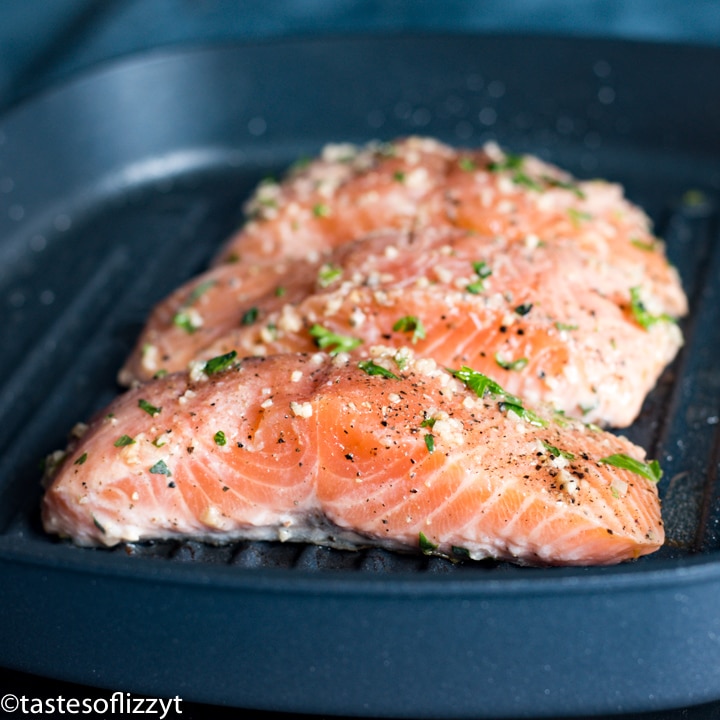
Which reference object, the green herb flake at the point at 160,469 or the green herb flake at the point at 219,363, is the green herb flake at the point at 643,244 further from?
the green herb flake at the point at 160,469

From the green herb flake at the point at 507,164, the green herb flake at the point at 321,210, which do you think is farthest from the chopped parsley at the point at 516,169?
the green herb flake at the point at 321,210

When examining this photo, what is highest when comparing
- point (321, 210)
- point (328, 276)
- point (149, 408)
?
point (321, 210)

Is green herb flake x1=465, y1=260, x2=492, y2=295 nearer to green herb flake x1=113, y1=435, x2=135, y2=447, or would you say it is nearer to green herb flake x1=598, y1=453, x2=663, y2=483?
green herb flake x1=598, y1=453, x2=663, y2=483

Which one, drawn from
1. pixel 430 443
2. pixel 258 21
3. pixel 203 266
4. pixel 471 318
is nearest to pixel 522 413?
pixel 430 443

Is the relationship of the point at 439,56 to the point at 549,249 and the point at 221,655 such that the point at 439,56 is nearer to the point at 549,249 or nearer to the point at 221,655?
the point at 549,249

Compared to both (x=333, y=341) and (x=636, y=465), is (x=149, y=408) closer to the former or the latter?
(x=333, y=341)

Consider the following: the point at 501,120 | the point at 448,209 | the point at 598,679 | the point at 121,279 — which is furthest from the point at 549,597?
the point at 501,120

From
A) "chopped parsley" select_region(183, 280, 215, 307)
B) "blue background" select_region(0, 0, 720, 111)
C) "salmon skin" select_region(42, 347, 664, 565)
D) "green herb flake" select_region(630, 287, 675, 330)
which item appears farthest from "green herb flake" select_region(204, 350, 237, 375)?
"blue background" select_region(0, 0, 720, 111)

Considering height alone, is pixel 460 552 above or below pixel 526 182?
below
